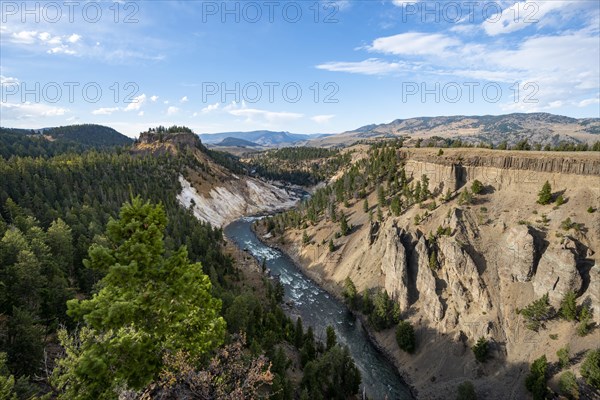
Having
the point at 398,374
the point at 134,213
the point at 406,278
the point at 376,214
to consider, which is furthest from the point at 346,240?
the point at 134,213

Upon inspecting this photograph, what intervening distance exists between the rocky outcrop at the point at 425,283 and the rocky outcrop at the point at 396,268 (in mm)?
2325

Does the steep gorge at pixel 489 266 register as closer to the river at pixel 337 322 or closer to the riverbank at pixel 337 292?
the riverbank at pixel 337 292

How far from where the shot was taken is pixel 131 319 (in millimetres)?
15461

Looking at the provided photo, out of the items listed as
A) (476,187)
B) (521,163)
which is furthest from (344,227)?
(521,163)

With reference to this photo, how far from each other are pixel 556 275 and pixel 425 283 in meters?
21.4

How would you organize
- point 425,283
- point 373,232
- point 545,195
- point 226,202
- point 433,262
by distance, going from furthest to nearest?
point 226,202, point 373,232, point 425,283, point 433,262, point 545,195

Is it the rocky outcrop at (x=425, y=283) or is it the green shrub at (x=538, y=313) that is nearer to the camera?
the green shrub at (x=538, y=313)

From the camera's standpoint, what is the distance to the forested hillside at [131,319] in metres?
15.2

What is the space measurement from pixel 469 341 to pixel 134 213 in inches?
2331

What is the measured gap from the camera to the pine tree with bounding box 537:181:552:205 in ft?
207

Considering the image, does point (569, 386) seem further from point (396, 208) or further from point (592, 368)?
point (396, 208)

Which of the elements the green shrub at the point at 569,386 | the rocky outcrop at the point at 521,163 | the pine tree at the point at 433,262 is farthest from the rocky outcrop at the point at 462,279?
the rocky outcrop at the point at 521,163

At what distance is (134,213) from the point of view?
16016 mm

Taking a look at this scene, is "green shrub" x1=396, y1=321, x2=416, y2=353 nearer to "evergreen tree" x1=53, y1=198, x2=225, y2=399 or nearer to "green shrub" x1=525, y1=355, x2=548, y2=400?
"green shrub" x1=525, y1=355, x2=548, y2=400
